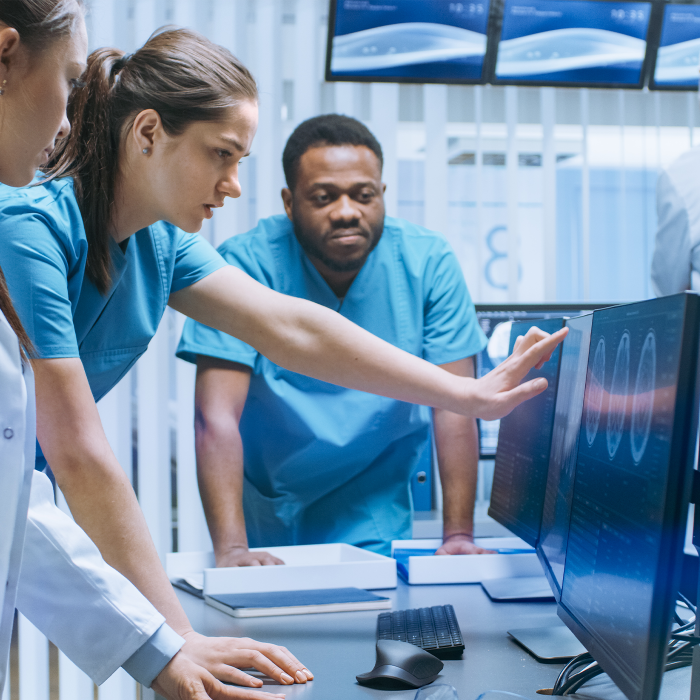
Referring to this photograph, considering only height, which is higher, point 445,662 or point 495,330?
point 495,330

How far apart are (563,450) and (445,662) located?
295 mm

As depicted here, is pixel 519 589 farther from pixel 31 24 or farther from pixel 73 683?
pixel 73 683

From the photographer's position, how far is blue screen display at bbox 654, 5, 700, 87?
7.43 ft

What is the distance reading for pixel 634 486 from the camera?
1.98 feet

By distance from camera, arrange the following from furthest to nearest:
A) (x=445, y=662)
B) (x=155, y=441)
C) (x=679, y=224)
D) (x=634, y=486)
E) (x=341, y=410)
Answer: (x=155, y=441) → (x=679, y=224) → (x=341, y=410) → (x=445, y=662) → (x=634, y=486)

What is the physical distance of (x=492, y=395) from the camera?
3.86ft

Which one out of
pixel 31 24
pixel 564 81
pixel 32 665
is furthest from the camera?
pixel 564 81

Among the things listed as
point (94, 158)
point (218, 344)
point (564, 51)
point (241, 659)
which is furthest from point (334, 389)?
point (564, 51)

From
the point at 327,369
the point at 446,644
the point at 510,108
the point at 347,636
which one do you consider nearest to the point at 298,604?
the point at 347,636

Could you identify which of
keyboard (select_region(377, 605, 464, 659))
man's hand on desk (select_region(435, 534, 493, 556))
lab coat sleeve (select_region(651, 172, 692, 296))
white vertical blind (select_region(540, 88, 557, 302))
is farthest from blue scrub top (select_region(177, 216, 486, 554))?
white vertical blind (select_region(540, 88, 557, 302))

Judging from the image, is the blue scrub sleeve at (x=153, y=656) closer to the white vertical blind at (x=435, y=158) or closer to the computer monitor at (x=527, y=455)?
the computer monitor at (x=527, y=455)

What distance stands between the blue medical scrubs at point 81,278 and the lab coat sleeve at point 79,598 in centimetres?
22

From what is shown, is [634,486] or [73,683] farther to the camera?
[73,683]

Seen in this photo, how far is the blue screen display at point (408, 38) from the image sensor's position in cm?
216
